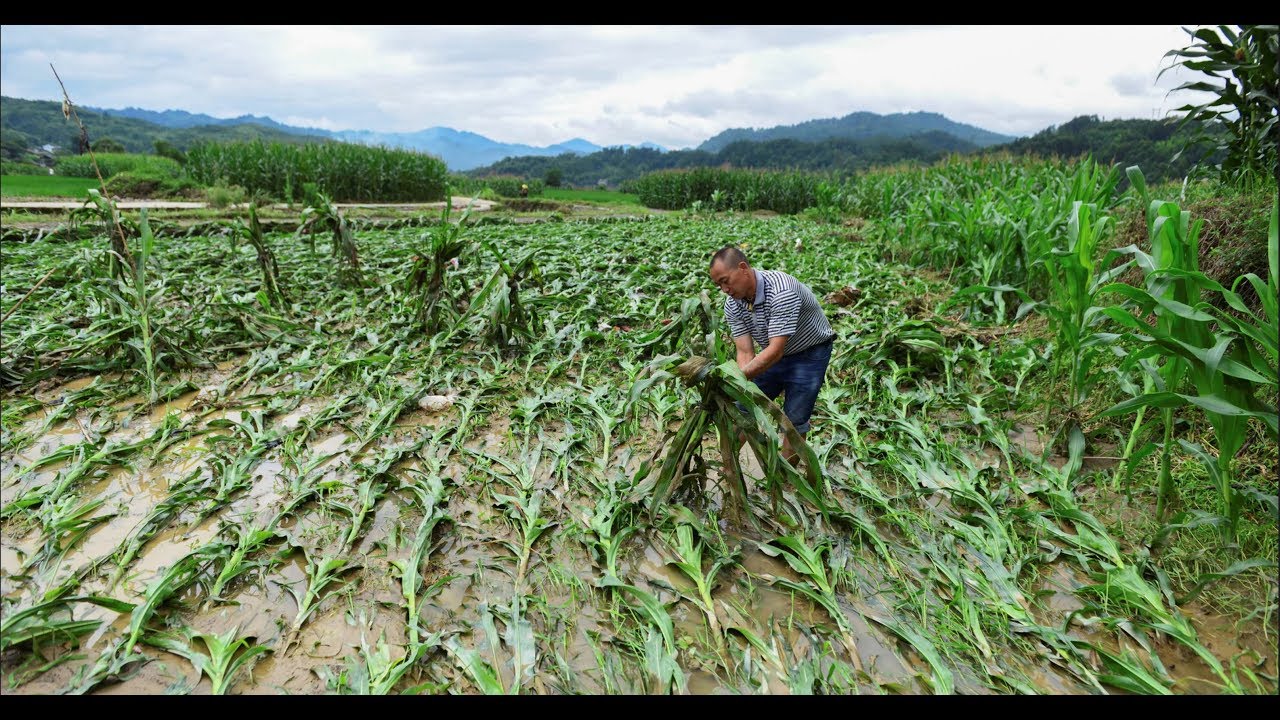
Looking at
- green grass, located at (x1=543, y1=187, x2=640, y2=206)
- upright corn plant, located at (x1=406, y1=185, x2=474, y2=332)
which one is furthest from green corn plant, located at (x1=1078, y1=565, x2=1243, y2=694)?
green grass, located at (x1=543, y1=187, x2=640, y2=206)

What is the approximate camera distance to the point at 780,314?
2.92 m

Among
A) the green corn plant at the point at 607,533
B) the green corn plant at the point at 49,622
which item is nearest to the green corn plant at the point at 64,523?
the green corn plant at the point at 49,622

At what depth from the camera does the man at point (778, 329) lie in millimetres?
2896

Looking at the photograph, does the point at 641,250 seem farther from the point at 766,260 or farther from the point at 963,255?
the point at 963,255

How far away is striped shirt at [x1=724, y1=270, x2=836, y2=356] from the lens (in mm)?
2912

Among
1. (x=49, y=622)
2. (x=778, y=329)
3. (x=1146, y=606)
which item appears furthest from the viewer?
(x=778, y=329)

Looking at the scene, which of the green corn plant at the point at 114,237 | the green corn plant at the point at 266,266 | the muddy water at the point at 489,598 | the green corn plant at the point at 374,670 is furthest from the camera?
the green corn plant at the point at 266,266

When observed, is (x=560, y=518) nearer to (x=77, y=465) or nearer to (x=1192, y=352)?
(x=77, y=465)

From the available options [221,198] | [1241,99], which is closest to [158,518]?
[1241,99]

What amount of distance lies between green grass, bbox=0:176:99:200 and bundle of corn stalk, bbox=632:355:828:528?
15.8m

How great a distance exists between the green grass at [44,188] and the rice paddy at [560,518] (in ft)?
40.8

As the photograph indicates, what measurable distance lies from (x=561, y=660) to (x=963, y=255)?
681 centimetres

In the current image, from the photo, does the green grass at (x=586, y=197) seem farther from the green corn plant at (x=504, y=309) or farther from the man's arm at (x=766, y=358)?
the man's arm at (x=766, y=358)

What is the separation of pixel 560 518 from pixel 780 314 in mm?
1459
